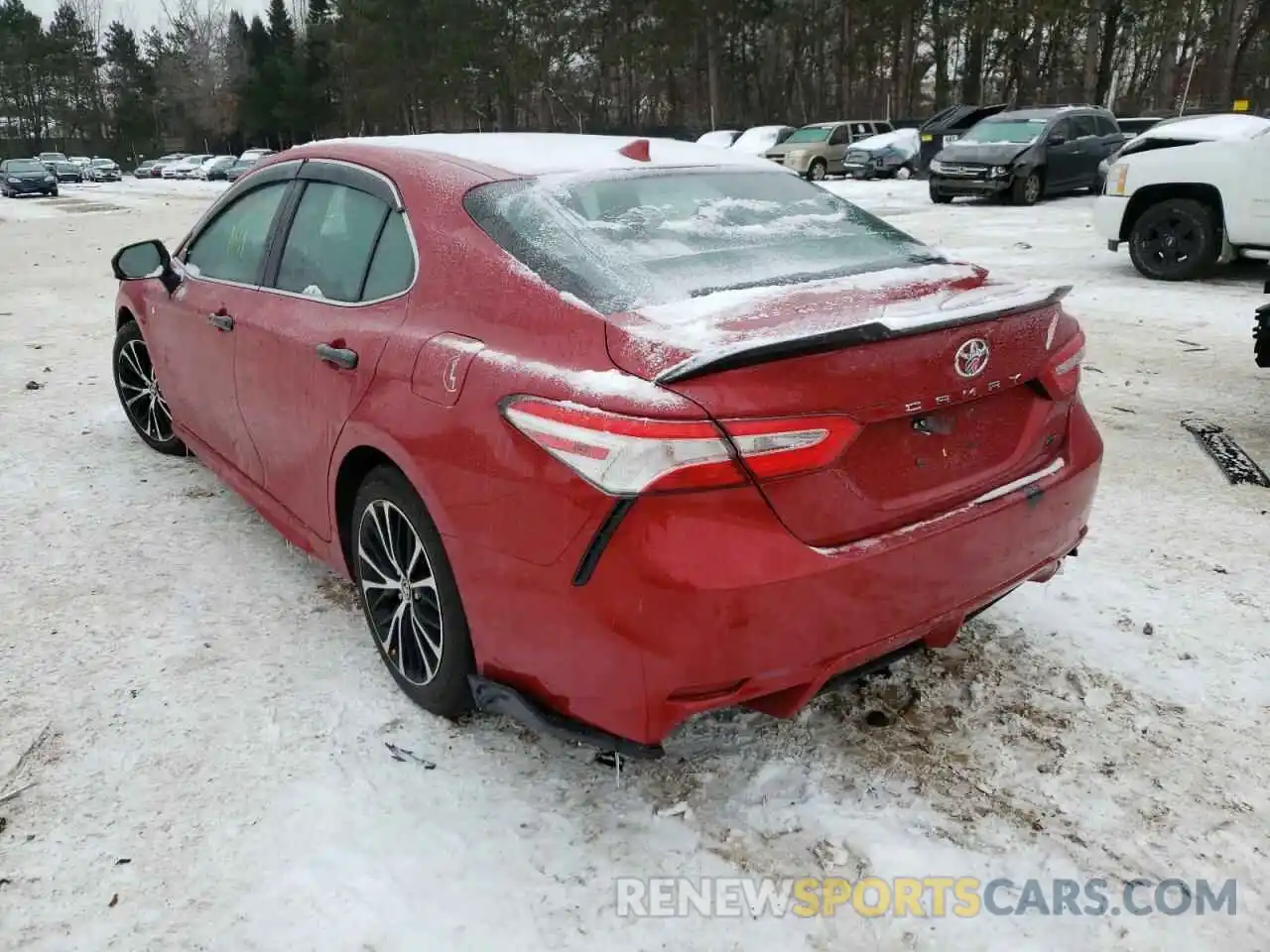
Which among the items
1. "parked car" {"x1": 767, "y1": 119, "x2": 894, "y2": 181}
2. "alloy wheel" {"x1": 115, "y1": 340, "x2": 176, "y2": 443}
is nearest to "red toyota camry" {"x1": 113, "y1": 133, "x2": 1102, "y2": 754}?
"alloy wheel" {"x1": 115, "y1": 340, "x2": 176, "y2": 443}

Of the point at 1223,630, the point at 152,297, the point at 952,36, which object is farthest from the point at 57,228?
the point at 952,36

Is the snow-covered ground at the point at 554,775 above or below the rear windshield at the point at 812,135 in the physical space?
below

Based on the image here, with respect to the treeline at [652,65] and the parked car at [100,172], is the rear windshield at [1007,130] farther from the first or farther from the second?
the parked car at [100,172]

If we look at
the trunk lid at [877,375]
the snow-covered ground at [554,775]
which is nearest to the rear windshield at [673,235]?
the trunk lid at [877,375]

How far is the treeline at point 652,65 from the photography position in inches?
1372

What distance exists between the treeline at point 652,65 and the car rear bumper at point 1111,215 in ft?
84.4

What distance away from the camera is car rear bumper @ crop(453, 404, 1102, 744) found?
77.8 inches

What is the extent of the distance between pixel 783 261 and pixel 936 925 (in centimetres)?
166

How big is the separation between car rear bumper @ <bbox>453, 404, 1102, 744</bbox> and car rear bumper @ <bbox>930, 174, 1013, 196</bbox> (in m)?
16.5

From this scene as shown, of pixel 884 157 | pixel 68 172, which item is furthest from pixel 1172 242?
pixel 68 172

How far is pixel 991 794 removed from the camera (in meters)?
2.45

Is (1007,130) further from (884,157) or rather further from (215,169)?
(215,169)

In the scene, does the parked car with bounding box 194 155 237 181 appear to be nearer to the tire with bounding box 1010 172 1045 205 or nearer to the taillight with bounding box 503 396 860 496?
the tire with bounding box 1010 172 1045 205

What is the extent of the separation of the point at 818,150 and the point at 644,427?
2492 centimetres
